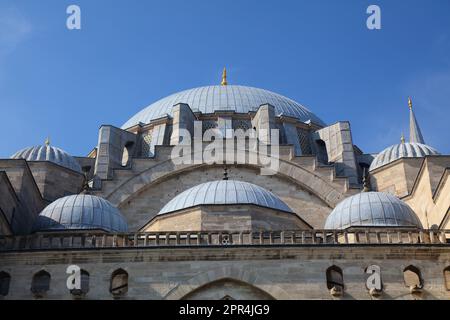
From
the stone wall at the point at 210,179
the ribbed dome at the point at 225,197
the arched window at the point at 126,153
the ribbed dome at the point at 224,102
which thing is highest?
the ribbed dome at the point at 224,102

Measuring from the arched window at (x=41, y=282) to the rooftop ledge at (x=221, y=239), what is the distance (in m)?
0.66

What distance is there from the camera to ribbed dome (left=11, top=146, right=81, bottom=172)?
30.0 m

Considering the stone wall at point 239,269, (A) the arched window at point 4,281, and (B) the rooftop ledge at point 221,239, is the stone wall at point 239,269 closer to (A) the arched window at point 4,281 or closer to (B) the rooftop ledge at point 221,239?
(A) the arched window at point 4,281

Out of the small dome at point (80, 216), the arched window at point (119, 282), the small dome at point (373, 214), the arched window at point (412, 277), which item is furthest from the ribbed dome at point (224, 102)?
the arched window at point (412, 277)

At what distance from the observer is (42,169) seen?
29.5 metres

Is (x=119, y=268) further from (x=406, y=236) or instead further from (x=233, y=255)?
(x=406, y=236)

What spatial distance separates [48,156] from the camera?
98.8 ft

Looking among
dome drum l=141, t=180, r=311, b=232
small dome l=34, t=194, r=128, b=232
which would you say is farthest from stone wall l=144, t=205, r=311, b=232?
small dome l=34, t=194, r=128, b=232

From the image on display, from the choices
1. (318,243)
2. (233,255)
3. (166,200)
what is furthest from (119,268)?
(166,200)

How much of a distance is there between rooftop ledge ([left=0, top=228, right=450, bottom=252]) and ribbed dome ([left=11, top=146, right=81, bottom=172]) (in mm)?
7495

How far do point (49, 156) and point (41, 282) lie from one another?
8.96m

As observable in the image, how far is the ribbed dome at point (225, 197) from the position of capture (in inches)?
966

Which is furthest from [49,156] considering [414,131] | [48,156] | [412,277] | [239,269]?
[414,131]

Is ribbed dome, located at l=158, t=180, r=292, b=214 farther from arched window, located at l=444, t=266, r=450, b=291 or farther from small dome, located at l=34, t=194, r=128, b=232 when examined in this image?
arched window, located at l=444, t=266, r=450, b=291
